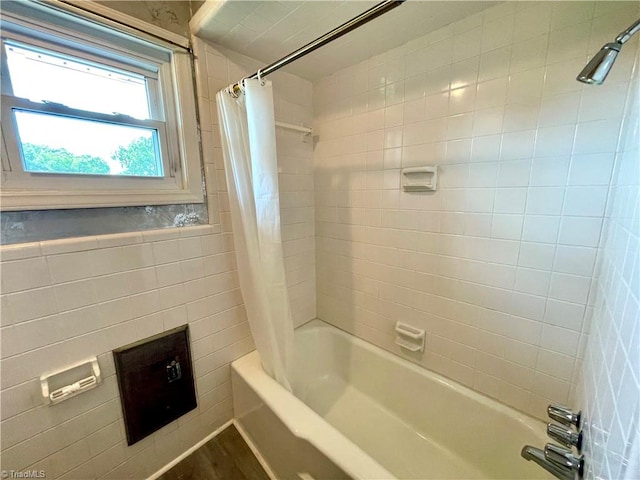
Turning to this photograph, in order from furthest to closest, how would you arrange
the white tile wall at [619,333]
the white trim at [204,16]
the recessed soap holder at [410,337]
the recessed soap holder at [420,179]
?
the recessed soap holder at [410,337] → the recessed soap holder at [420,179] → the white trim at [204,16] → the white tile wall at [619,333]

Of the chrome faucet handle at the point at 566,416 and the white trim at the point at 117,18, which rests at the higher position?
the white trim at the point at 117,18

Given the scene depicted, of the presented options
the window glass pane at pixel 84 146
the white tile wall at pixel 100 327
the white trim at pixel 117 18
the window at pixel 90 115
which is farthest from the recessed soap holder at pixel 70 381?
the white trim at pixel 117 18

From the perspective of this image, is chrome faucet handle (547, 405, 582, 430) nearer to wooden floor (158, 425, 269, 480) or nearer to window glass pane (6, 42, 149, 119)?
wooden floor (158, 425, 269, 480)

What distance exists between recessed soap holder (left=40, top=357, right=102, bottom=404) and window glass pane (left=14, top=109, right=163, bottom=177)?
0.77 metres

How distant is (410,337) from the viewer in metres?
1.47

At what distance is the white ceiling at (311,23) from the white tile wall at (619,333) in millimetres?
680

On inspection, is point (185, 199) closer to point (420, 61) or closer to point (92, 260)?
point (92, 260)

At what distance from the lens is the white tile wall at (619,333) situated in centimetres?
40

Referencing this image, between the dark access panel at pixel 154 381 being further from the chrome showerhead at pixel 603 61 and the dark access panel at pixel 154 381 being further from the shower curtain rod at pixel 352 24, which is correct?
the chrome showerhead at pixel 603 61

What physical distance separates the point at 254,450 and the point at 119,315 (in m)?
1.03

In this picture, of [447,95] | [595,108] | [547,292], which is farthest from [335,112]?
[547,292]

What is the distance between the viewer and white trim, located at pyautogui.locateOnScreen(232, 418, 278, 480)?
130cm

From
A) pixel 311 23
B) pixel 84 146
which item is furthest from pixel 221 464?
pixel 311 23

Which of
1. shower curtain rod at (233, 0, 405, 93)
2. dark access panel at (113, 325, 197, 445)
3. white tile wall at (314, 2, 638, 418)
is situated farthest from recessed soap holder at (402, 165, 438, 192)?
dark access panel at (113, 325, 197, 445)
